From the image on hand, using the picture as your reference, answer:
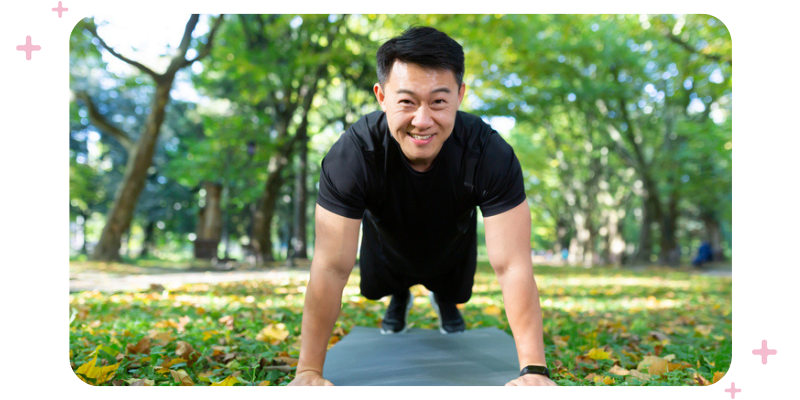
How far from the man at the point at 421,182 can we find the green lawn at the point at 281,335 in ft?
1.70

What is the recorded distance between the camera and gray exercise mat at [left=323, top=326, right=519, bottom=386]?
2.43 meters

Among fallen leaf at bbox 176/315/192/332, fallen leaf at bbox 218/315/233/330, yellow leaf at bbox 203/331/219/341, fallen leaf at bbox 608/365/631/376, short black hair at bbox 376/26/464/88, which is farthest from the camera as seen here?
fallen leaf at bbox 218/315/233/330

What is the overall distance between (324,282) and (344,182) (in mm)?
453

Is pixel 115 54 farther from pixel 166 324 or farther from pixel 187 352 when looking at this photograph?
pixel 187 352

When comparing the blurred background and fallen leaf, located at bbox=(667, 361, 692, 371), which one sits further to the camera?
the blurred background

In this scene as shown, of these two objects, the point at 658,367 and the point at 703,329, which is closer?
the point at 658,367

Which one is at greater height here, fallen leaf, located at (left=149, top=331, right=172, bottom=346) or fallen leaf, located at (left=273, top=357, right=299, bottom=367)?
fallen leaf, located at (left=149, top=331, right=172, bottom=346)

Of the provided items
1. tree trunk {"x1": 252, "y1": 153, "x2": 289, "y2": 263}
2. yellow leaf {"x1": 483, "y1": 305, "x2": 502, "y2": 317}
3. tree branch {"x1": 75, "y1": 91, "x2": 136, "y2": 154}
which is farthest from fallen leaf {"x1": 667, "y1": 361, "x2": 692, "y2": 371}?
tree branch {"x1": 75, "y1": 91, "x2": 136, "y2": 154}

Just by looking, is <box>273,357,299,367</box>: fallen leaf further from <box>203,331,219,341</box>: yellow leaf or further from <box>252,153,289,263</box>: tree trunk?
<box>252,153,289,263</box>: tree trunk

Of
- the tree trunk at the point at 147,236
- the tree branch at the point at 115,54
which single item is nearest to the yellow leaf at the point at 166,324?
the tree branch at the point at 115,54

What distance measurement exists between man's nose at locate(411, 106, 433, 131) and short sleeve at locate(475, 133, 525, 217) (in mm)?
360

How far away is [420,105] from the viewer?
216cm
